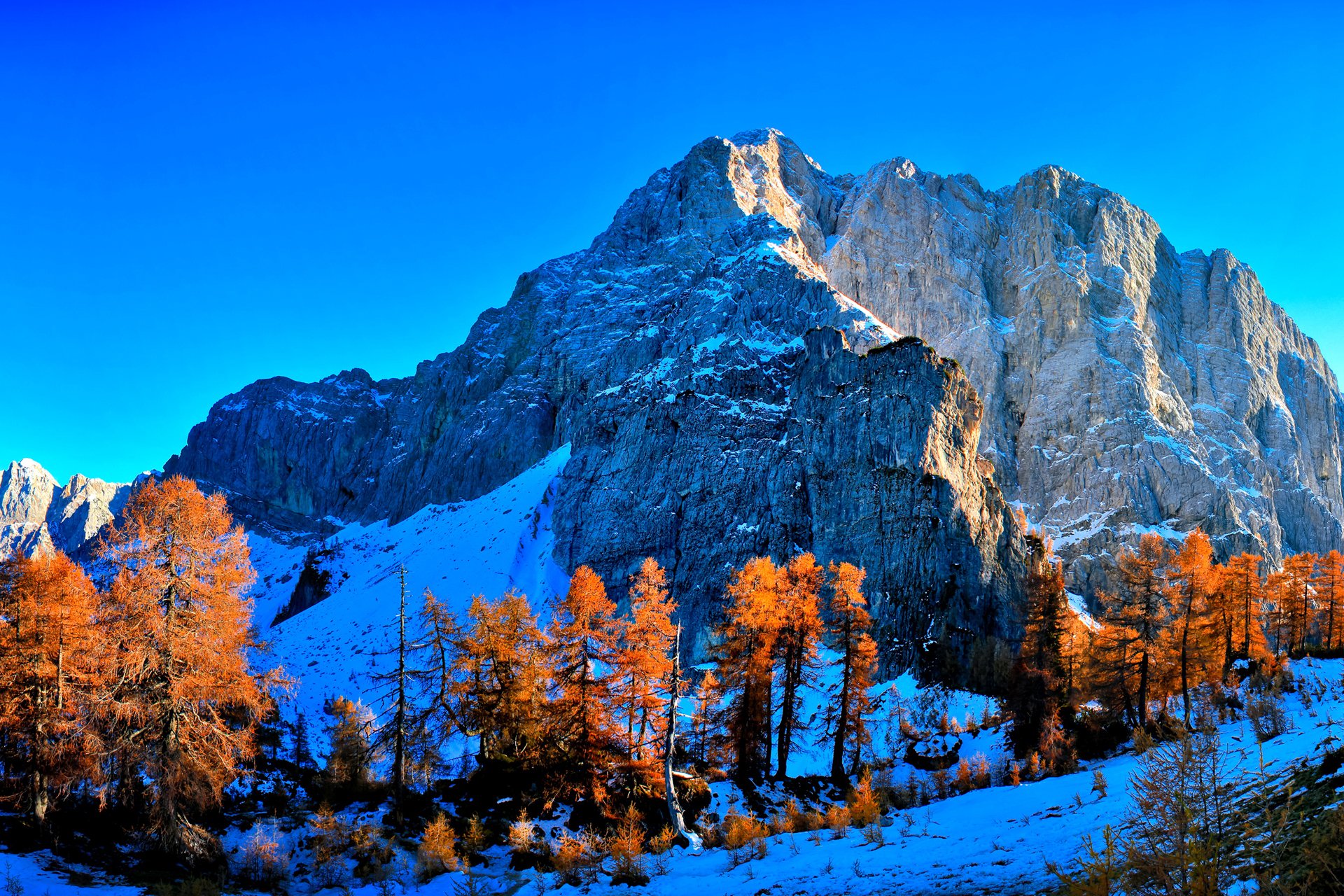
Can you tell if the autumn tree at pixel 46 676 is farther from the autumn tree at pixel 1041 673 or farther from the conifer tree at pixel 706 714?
the autumn tree at pixel 1041 673

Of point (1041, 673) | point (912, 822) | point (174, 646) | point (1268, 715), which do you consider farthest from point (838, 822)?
point (174, 646)

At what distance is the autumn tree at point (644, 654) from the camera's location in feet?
71.6

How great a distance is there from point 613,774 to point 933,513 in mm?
54591

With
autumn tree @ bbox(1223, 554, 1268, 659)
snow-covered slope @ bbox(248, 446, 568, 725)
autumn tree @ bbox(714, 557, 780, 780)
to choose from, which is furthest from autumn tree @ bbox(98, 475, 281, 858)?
autumn tree @ bbox(1223, 554, 1268, 659)

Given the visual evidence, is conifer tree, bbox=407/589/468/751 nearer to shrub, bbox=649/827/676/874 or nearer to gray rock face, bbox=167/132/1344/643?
shrub, bbox=649/827/676/874

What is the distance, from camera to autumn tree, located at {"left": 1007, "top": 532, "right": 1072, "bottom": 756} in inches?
1136

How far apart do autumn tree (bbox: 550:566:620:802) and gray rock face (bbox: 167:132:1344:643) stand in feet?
159

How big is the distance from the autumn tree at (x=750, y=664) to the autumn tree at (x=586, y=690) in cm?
499

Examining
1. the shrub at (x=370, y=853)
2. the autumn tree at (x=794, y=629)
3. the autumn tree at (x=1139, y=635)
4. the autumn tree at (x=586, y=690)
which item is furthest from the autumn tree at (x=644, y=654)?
the autumn tree at (x=1139, y=635)

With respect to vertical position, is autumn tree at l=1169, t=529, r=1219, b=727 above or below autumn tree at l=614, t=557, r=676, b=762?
above

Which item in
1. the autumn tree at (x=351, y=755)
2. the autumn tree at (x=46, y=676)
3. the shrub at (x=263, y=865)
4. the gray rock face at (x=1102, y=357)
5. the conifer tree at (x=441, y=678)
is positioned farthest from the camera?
the gray rock face at (x=1102, y=357)

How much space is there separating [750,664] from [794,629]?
7.35ft

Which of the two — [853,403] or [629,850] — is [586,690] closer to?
[629,850]

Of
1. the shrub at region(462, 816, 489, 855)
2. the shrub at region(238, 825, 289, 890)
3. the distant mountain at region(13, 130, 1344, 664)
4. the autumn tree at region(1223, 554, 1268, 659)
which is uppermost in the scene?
the distant mountain at region(13, 130, 1344, 664)
